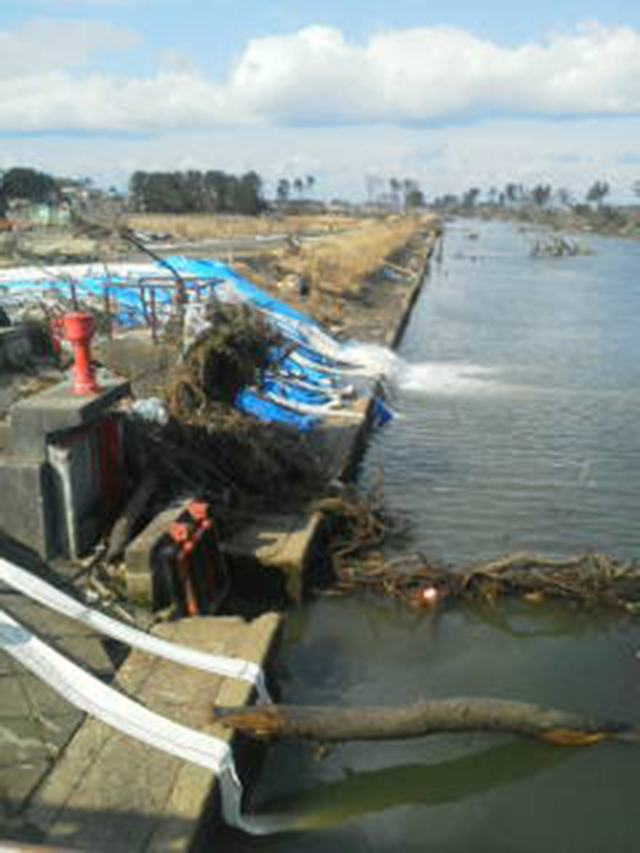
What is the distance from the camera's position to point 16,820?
4.64m

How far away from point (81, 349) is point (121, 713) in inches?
132

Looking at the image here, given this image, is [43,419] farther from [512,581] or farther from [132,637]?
[512,581]

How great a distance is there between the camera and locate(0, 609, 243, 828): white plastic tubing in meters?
5.27

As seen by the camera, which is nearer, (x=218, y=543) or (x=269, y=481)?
(x=218, y=543)

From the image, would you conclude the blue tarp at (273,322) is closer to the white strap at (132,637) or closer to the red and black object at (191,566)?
the red and black object at (191,566)

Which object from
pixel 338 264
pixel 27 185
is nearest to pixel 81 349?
pixel 338 264

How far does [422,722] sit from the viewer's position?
20.2 feet

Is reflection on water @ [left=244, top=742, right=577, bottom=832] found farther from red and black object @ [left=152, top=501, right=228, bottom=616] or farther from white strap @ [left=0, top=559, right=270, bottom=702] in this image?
red and black object @ [left=152, top=501, right=228, bottom=616]

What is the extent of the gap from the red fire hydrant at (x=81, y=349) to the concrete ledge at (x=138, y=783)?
8.26 feet

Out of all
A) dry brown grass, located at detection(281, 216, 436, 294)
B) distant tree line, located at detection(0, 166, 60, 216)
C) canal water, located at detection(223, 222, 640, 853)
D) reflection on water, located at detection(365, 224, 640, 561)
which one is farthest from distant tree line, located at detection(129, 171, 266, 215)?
canal water, located at detection(223, 222, 640, 853)

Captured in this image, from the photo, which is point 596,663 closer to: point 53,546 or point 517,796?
point 517,796

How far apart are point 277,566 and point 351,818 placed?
3.12 m

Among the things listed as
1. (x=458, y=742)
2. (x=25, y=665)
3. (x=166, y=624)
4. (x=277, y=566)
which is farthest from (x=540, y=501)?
(x=25, y=665)

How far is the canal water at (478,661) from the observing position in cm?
610
